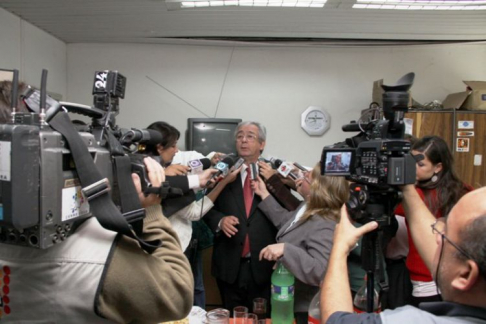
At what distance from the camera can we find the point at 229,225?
8.07 feet

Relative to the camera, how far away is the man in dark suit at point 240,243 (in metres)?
2.48

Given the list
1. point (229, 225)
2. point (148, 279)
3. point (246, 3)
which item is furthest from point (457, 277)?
point (246, 3)

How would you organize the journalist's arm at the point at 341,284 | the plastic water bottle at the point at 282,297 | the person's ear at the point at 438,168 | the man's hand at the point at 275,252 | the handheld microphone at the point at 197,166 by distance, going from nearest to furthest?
the journalist's arm at the point at 341,284, the plastic water bottle at the point at 282,297, the man's hand at the point at 275,252, the person's ear at the point at 438,168, the handheld microphone at the point at 197,166

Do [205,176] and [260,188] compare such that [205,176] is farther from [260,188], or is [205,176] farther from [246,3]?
[246,3]

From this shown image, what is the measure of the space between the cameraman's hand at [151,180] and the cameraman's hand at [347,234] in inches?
23.2

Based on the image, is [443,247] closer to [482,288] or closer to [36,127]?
[482,288]

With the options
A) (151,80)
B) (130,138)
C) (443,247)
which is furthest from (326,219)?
(151,80)

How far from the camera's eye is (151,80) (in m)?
4.17

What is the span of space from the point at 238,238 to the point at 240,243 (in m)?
0.04

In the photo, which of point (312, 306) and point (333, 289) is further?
point (312, 306)

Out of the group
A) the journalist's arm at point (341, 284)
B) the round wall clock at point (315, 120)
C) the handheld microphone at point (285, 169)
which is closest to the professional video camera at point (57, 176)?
the journalist's arm at point (341, 284)

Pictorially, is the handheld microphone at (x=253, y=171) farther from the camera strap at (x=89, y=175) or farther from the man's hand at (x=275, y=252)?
the camera strap at (x=89, y=175)

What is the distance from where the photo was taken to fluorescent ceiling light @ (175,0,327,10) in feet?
9.23

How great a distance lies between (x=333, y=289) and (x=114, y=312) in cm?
59
